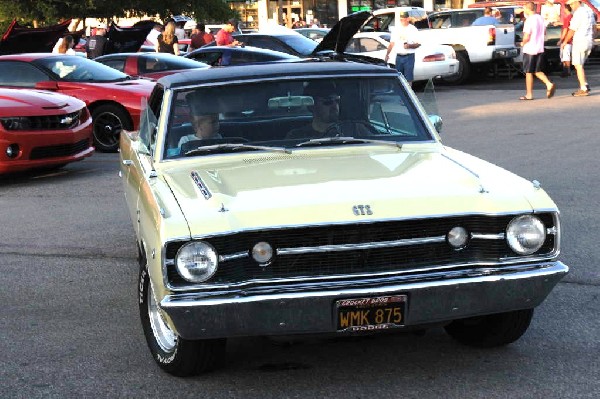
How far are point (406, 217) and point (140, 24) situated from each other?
650 inches

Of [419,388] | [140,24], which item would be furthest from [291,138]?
[140,24]

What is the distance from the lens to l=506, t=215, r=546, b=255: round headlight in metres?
4.83

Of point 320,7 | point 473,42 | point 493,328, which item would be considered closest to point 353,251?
point 493,328

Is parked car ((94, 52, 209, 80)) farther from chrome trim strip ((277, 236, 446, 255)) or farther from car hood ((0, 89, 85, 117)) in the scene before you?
chrome trim strip ((277, 236, 446, 255))

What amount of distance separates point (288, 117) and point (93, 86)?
9047mm

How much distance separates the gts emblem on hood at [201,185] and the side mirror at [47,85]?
9712 millimetres

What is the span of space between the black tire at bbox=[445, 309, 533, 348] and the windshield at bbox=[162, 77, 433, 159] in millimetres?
1161

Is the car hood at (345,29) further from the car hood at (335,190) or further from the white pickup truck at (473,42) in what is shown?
the white pickup truck at (473,42)

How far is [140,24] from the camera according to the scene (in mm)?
20422

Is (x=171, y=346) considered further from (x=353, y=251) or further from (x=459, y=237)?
(x=459, y=237)

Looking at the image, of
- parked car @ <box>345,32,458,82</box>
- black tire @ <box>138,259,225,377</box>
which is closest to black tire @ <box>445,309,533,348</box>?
black tire @ <box>138,259,225,377</box>

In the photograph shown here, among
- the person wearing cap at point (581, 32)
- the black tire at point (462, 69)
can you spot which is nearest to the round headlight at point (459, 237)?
the person wearing cap at point (581, 32)

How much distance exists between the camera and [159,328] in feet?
17.4

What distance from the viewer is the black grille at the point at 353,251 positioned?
4609 mm
